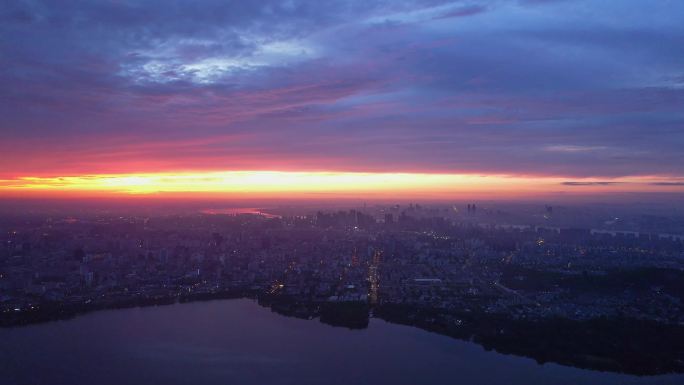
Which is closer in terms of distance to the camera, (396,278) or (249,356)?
(249,356)

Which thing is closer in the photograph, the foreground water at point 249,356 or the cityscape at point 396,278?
the foreground water at point 249,356

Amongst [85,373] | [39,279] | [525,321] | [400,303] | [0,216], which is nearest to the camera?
[85,373]

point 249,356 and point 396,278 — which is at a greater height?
point 396,278

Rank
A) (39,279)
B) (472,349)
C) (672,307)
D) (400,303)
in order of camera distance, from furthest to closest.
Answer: (39,279) < (400,303) < (672,307) < (472,349)

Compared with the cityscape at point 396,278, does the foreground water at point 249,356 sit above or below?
below

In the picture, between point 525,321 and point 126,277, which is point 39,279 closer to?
point 126,277

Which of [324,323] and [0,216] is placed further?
[0,216]

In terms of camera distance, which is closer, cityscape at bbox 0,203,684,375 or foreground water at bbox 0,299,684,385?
foreground water at bbox 0,299,684,385

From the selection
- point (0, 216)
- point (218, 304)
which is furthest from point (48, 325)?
point (0, 216)
